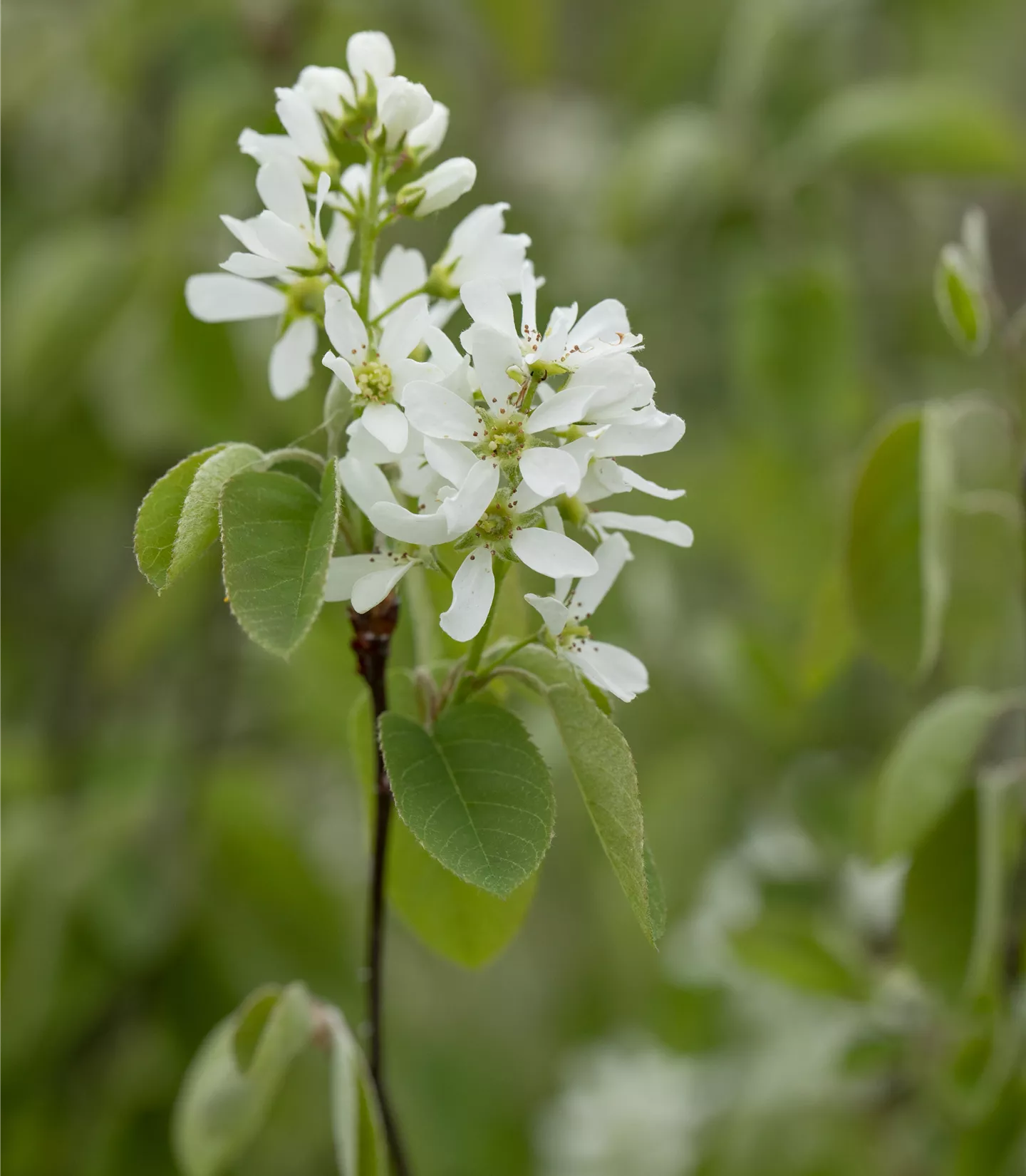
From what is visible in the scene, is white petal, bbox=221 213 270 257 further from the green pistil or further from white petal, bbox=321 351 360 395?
the green pistil

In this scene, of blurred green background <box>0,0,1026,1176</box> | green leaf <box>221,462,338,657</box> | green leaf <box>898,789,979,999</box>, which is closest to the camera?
green leaf <box>221,462,338,657</box>

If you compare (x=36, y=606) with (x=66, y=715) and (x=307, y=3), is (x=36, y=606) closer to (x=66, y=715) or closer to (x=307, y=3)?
(x=66, y=715)

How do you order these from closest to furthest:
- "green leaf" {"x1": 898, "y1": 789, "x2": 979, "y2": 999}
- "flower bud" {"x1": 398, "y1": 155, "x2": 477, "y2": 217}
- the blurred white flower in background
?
"flower bud" {"x1": 398, "y1": 155, "x2": 477, "y2": 217} → "green leaf" {"x1": 898, "y1": 789, "x2": 979, "y2": 999} → the blurred white flower in background

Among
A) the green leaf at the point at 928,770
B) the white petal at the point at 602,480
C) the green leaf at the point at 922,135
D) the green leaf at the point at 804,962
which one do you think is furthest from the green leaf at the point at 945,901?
the green leaf at the point at 922,135

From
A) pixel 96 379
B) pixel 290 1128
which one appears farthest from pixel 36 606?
pixel 290 1128

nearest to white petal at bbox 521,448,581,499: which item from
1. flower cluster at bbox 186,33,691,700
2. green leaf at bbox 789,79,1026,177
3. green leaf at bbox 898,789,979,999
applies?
flower cluster at bbox 186,33,691,700

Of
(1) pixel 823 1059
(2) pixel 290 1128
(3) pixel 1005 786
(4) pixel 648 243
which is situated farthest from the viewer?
(4) pixel 648 243

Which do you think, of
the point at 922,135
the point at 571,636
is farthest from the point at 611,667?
the point at 922,135
